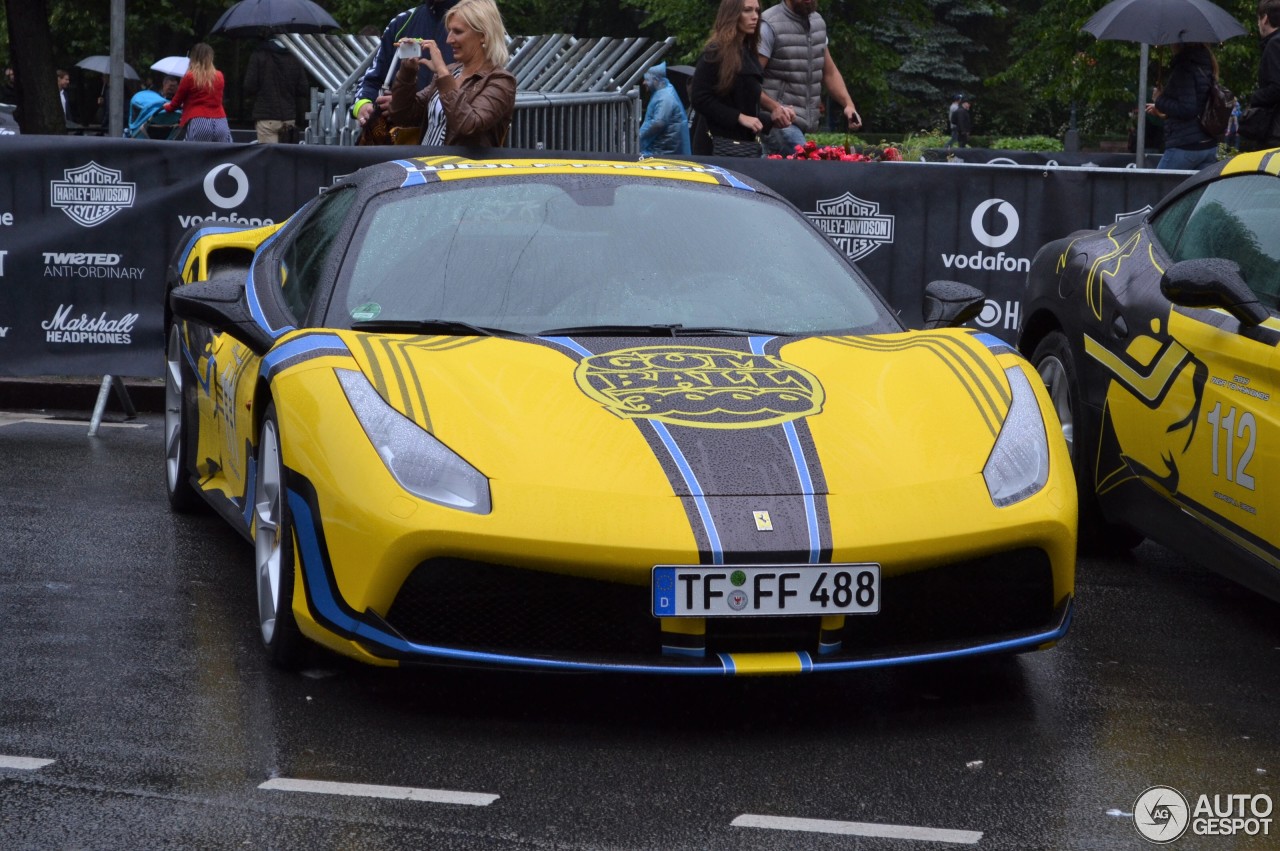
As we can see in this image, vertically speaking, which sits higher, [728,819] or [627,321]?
[627,321]

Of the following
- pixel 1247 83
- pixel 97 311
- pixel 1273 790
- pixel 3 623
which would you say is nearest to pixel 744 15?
pixel 97 311

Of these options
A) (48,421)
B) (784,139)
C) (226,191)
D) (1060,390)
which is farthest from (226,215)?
(1060,390)

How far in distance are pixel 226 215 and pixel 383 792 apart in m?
6.03

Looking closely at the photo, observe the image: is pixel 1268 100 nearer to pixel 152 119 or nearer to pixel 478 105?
pixel 478 105

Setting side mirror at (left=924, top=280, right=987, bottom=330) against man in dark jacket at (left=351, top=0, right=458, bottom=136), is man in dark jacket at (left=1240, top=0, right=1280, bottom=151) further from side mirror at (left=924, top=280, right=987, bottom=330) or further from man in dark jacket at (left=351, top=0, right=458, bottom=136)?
side mirror at (left=924, top=280, right=987, bottom=330)

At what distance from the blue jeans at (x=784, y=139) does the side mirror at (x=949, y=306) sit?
5955 mm

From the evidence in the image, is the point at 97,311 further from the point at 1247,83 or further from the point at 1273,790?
the point at 1247,83

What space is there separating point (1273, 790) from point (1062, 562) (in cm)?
75

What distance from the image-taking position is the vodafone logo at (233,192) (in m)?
9.45

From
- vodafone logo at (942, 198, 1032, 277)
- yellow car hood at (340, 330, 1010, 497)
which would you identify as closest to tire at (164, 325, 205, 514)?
yellow car hood at (340, 330, 1010, 497)

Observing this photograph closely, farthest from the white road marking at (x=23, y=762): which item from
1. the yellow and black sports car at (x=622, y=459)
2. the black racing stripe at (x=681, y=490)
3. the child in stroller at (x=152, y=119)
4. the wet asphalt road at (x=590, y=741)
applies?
the child in stroller at (x=152, y=119)

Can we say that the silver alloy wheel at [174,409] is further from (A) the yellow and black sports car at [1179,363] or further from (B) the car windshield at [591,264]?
(A) the yellow and black sports car at [1179,363]

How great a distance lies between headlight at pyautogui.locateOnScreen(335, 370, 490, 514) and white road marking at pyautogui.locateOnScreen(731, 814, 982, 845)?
964mm

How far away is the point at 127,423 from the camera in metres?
9.38
